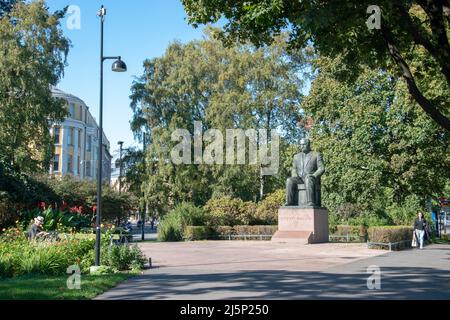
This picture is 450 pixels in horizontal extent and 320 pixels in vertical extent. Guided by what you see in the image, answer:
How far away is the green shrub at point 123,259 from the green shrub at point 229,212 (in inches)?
777

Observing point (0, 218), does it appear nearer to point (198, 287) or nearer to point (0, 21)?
point (0, 21)

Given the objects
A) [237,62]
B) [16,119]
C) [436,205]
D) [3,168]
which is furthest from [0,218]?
[436,205]

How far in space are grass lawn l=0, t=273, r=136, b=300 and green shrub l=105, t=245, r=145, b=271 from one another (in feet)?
5.91

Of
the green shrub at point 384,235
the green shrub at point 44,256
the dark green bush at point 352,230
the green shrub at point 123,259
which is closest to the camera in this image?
the green shrub at point 44,256

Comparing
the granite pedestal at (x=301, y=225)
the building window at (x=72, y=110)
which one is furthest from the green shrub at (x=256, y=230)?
the building window at (x=72, y=110)

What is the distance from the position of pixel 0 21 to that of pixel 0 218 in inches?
605

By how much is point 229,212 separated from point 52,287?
25294 millimetres

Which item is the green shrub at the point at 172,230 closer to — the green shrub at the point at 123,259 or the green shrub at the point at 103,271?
the green shrub at the point at 123,259

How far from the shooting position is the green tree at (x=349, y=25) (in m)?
11.6

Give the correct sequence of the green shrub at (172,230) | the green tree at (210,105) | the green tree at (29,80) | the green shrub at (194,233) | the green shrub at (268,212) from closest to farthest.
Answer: the green shrub at (194,233) < the green shrub at (172,230) < the green tree at (29,80) < the green shrub at (268,212) < the green tree at (210,105)

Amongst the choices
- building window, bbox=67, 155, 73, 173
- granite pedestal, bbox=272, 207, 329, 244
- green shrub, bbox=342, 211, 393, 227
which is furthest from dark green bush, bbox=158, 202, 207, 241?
building window, bbox=67, 155, 73, 173

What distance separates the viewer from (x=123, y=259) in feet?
46.5

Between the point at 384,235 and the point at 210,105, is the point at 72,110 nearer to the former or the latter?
the point at 210,105

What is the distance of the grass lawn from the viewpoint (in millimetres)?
9289
